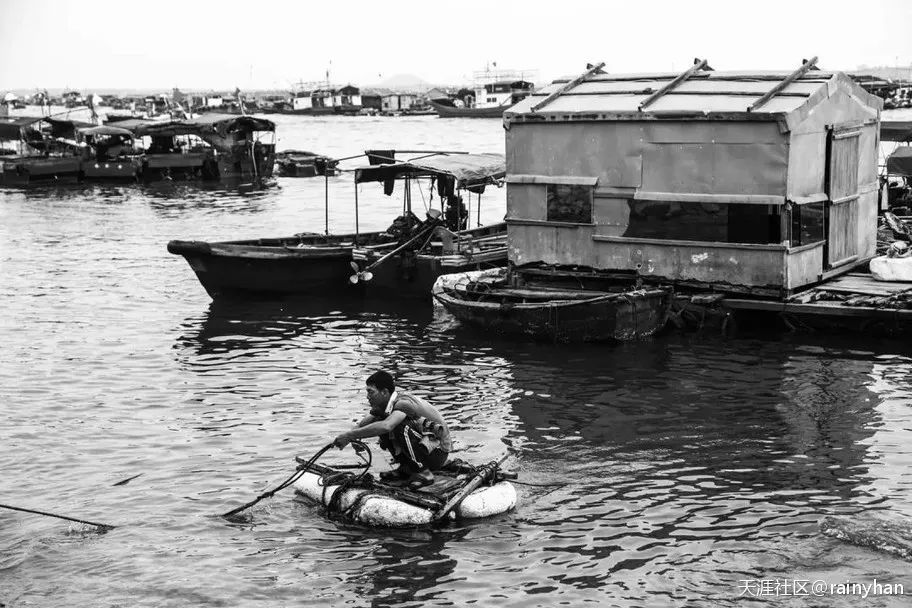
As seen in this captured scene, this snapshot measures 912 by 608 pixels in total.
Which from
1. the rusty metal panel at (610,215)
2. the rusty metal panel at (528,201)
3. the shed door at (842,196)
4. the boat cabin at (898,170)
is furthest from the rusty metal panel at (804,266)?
the boat cabin at (898,170)

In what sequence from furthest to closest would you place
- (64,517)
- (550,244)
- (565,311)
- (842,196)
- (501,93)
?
(501,93), (550,244), (842,196), (565,311), (64,517)

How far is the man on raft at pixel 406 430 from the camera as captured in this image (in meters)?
10.9

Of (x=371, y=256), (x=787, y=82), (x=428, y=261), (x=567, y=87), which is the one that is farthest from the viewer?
(x=371, y=256)

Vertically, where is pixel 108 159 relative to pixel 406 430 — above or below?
above

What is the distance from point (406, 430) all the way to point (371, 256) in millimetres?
12187

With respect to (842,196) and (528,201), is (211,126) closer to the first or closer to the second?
(528,201)

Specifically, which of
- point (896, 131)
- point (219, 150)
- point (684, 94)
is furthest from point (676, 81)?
point (219, 150)

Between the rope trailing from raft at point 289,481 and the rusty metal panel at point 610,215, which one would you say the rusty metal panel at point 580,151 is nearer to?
the rusty metal panel at point 610,215

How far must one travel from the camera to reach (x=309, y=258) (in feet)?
77.0

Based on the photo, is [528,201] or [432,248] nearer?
[528,201]

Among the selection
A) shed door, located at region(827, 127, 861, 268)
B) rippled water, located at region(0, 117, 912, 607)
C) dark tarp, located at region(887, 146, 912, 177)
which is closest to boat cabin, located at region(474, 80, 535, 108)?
dark tarp, located at region(887, 146, 912, 177)

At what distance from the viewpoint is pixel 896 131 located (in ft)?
101

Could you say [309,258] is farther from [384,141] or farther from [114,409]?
[384,141]

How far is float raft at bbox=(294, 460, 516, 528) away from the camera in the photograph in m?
11.0
